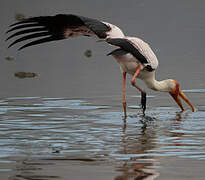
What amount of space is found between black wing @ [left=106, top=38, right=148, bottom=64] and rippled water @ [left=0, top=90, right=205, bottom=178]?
0.94 meters

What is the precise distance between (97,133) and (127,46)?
7.63 ft

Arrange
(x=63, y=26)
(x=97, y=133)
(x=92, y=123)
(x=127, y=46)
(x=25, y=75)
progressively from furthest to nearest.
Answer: (x=25, y=75), (x=63, y=26), (x=127, y=46), (x=92, y=123), (x=97, y=133)

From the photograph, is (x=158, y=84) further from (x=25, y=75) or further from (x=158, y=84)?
(x=25, y=75)

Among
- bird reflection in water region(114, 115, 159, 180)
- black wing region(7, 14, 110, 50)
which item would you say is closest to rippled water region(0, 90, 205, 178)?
bird reflection in water region(114, 115, 159, 180)

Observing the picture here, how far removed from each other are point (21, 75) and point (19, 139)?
1113 cm

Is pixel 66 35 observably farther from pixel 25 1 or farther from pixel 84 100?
pixel 25 1

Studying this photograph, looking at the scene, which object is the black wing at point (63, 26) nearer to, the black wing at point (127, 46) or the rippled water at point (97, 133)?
the black wing at point (127, 46)

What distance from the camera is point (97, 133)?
33.9 ft

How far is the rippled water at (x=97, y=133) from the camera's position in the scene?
8.55 metres

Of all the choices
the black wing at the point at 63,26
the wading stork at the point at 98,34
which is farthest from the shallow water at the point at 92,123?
the black wing at the point at 63,26

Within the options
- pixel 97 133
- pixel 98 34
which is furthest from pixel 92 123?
pixel 98 34

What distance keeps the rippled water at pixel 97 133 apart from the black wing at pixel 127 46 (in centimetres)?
94

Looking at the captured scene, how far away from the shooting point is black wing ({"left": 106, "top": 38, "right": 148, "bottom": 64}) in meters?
12.1

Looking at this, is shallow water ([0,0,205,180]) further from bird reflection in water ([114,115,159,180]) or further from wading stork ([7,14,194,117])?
wading stork ([7,14,194,117])
